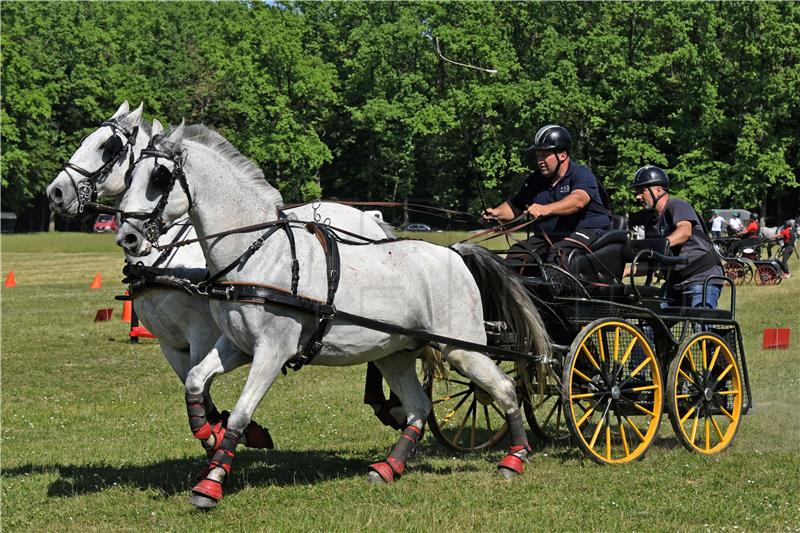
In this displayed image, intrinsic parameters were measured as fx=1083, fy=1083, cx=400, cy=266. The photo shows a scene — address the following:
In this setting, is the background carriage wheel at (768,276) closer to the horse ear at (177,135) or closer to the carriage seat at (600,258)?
the carriage seat at (600,258)

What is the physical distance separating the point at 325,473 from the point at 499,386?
5.09ft

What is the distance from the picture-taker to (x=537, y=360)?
8.70 m

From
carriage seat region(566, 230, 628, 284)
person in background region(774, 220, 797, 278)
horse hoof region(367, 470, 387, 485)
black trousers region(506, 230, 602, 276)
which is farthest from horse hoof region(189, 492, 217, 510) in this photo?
person in background region(774, 220, 797, 278)

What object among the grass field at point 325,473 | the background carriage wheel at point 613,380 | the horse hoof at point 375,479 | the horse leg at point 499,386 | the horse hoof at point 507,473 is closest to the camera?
the grass field at point 325,473

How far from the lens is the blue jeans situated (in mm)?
10016

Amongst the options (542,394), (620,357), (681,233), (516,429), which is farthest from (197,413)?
(681,233)

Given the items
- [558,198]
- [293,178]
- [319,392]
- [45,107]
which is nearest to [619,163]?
[293,178]

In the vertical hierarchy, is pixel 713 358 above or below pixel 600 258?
below

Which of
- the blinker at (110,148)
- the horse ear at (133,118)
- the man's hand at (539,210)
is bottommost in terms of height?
the man's hand at (539,210)

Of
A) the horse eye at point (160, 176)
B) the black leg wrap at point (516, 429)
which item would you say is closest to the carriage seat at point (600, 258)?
the black leg wrap at point (516, 429)

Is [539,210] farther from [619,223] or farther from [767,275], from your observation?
[767,275]

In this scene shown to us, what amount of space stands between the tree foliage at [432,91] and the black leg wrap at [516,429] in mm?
33476

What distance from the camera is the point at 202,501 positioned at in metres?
6.99

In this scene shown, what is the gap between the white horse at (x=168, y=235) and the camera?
727 centimetres
